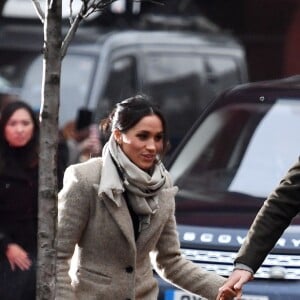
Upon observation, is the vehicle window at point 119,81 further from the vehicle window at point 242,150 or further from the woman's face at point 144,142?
the woman's face at point 144,142

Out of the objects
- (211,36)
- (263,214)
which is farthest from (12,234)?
(211,36)

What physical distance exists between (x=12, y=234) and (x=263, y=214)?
2.90 m

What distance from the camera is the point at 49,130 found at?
562 cm

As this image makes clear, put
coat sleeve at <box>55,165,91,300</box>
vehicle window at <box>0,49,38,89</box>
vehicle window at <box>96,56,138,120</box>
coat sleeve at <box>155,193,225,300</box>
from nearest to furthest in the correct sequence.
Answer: coat sleeve at <box>55,165,91,300</box>, coat sleeve at <box>155,193,225,300</box>, vehicle window at <box>96,56,138,120</box>, vehicle window at <box>0,49,38,89</box>

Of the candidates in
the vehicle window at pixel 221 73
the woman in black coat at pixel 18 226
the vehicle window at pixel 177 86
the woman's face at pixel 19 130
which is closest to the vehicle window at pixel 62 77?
the vehicle window at pixel 177 86

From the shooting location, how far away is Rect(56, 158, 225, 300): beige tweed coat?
19.2 ft

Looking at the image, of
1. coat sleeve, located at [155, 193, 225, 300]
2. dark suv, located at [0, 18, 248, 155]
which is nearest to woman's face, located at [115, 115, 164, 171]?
coat sleeve, located at [155, 193, 225, 300]

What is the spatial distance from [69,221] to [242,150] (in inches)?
116

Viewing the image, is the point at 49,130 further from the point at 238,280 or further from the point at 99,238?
the point at 238,280

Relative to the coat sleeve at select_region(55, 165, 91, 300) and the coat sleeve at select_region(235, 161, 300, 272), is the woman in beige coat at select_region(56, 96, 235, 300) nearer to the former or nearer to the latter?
the coat sleeve at select_region(55, 165, 91, 300)

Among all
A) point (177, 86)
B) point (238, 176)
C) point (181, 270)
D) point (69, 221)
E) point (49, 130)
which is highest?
point (49, 130)

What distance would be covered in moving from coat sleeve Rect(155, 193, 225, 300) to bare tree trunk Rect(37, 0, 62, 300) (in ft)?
2.20

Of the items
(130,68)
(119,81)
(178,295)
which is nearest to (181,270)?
(178,295)

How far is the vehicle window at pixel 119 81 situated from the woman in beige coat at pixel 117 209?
627 centimetres
